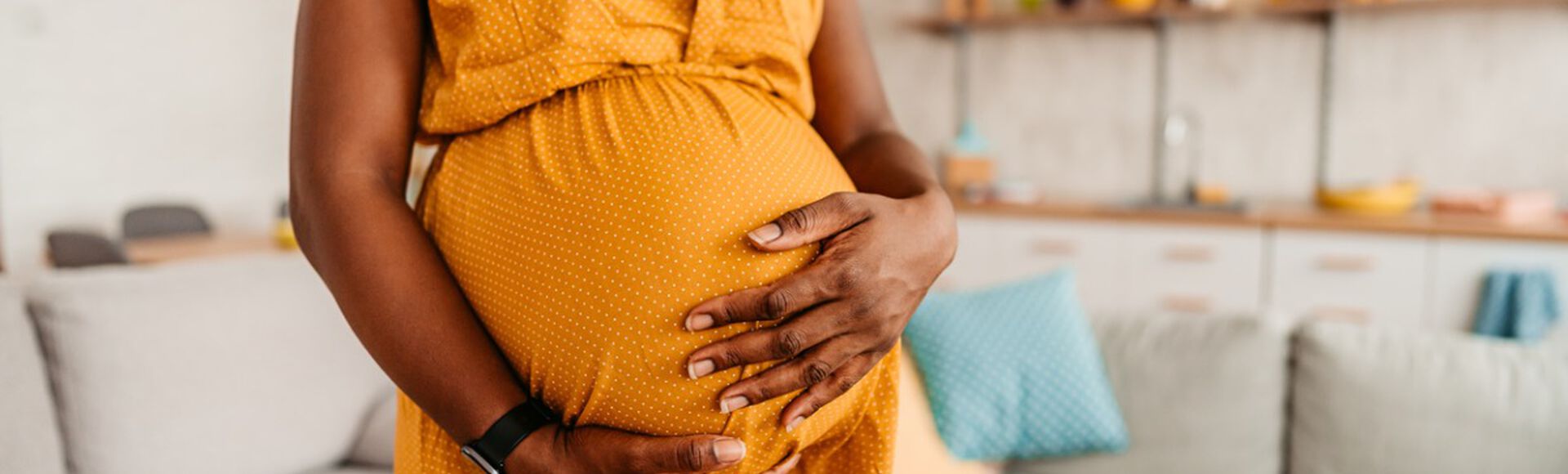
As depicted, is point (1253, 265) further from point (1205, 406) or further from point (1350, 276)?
point (1205, 406)

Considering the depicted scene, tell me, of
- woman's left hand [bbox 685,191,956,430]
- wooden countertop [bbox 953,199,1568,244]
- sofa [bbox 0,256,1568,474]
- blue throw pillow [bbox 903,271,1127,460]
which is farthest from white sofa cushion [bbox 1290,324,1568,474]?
woman's left hand [bbox 685,191,956,430]

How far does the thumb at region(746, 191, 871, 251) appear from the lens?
2.11ft

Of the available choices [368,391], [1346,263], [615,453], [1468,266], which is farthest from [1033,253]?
[615,453]

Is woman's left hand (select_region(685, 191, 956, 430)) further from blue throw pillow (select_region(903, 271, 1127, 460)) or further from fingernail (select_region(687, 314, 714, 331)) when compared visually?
blue throw pillow (select_region(903, 271, 1127, 460))

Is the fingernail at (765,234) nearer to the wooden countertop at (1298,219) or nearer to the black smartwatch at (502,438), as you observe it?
the black smartwatch at (502,438)

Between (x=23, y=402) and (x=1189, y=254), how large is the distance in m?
3.15

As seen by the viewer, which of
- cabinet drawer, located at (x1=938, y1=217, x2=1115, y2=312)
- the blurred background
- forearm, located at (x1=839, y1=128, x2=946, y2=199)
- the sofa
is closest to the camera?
forearm, located at (x1=839, y1=128, x2=946, y2=199)

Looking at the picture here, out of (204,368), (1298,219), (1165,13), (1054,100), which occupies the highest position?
(1165,13)

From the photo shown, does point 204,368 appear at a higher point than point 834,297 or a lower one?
lower

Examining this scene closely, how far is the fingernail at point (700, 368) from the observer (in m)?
0.63

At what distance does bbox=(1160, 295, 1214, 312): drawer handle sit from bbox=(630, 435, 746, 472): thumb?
3.20 m

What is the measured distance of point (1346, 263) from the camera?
3320mm

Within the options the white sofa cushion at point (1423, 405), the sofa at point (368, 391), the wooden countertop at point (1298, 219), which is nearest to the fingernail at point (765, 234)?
the sofa at point (368, 391)

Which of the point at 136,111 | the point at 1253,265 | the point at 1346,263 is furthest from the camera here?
the point at 136,111
